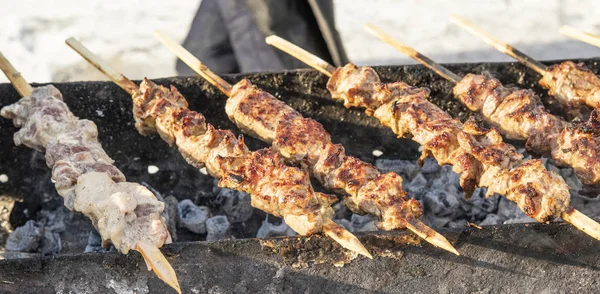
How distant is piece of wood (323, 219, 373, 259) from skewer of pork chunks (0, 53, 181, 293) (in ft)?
1.79

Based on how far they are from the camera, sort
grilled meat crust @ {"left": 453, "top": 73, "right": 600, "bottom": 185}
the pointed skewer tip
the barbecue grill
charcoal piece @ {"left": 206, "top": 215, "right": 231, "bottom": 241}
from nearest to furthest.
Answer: the pointed skewer tip, the barbecue grill, grilled meat crust @ {"left": 453, "top": 73, "right": 600, "bottom": 185}, charcoal piece @ {"left": 206, "top": 215, "right": 231, "bottom": 241}

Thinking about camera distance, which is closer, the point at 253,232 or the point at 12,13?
the point at 253,232

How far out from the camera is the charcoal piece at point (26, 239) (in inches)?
131

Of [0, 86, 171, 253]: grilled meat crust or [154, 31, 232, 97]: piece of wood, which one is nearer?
[0, 86, 171, 253]: grilled meat crust

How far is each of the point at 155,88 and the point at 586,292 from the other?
1.93 metres

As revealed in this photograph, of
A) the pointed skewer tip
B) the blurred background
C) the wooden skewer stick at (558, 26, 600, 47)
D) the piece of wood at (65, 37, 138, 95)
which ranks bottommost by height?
the blurred background

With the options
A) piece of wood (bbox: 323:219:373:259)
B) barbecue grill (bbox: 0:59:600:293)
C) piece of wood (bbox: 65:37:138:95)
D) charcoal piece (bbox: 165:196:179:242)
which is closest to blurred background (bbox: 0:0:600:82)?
charcoal piece (bbox: 165:196:179:242)

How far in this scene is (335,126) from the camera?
362cm

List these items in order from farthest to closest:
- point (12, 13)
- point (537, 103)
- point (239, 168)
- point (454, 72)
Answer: point (12, 13) → point (454, 72) → point (537, 103) → point (239, 168)

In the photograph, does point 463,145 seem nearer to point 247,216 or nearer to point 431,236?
point 431,236

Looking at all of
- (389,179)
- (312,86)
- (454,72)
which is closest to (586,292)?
(389,179)

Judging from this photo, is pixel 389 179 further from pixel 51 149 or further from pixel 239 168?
pixel 51 149

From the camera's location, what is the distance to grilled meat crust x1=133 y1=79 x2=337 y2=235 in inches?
100

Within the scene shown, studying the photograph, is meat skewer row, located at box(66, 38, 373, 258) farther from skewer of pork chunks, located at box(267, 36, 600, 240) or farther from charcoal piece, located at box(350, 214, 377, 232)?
charcoal piece, located at box(350, 214, 377, 232)
